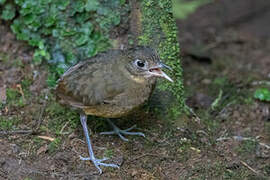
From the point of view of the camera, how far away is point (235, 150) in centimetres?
503

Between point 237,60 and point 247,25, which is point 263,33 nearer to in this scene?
point 247,25

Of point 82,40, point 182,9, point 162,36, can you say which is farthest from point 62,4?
point 182,9

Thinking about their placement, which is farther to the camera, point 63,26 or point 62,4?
point 63,26

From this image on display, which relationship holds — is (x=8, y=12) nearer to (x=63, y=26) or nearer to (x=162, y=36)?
(x=63, y=26)

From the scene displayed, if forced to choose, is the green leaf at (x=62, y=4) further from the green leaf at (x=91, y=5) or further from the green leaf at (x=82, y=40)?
the green leaf at (x=82, y=40)

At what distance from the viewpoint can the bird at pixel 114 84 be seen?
4.41 metres

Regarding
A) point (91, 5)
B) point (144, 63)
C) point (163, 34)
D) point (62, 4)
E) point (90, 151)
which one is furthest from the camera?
point (62, 4)

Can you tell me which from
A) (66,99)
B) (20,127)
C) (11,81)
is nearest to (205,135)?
(66,99)

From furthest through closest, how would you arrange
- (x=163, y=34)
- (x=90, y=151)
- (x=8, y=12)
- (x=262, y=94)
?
(x=262, y=94)
(x=8, y=12)
(x=163, y=34)
(x=90, y=151)

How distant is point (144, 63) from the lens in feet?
14.4

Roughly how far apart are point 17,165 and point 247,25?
591cm

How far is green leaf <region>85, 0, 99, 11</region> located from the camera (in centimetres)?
521

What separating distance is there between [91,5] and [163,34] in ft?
3.29

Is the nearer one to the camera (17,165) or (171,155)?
(17,165)
